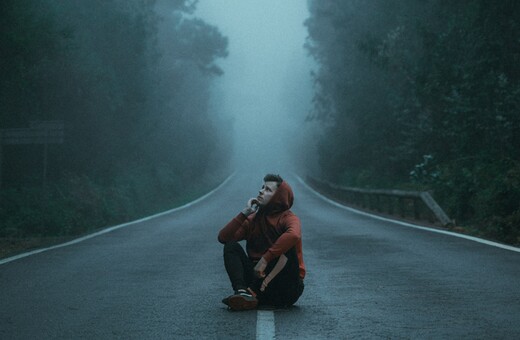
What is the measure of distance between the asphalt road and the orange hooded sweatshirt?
63 cm

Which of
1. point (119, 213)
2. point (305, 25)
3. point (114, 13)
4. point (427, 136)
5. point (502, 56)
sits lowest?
point (119, 213)

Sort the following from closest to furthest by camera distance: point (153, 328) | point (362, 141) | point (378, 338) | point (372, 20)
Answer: point (378, 338) → point (153, 328) → point (372, 20) → point (362, 141)

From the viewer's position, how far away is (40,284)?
970 centimetres

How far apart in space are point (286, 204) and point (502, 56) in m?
17.0

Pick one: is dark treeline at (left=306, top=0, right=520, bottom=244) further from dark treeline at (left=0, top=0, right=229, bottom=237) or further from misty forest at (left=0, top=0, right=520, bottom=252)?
dark treeline at (left=0, top=0, right=229, bottom=237)

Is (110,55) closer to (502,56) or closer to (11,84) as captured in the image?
(11,84)

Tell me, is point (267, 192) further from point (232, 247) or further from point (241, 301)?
point (241, 301)

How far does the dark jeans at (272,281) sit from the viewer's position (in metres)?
7.61

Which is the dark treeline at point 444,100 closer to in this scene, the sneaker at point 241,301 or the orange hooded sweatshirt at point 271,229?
the orange hooded sweatshirt at point 271,229

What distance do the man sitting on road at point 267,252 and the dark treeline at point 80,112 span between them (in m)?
13.0

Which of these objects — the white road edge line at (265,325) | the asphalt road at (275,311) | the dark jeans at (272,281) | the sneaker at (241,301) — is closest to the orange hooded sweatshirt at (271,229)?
the dark jeans at (272,281)

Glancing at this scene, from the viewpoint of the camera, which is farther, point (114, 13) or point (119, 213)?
point (114, 13)

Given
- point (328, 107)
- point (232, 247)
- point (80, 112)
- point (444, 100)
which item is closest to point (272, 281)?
point (232, 247)

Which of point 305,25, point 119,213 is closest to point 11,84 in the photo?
point 119,213
